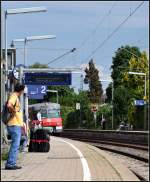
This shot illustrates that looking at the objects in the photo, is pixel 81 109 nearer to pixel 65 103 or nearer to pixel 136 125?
pixel 136 125

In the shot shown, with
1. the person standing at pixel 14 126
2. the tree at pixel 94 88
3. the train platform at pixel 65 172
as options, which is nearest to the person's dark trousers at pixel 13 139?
the person standing at pixel 14 126

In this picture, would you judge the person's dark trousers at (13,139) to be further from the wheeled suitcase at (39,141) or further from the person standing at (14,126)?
the wheeled suitcase at (39,141)

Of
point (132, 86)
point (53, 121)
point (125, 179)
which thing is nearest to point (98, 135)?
point (53, 121)

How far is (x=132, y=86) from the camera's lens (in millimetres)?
89500

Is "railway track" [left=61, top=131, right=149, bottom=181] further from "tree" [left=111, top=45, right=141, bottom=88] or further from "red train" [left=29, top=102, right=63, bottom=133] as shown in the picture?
"tree" [left=111, top=45, right=141, bottom=88]

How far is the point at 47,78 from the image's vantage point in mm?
33750

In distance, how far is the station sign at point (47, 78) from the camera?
32000mm

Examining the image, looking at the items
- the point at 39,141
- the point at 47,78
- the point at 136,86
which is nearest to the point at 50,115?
the point at 136,86

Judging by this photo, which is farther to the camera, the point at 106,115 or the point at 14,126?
the point at 106,115

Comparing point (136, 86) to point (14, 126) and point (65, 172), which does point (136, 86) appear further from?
point (14, 126)

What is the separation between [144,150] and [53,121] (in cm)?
3173

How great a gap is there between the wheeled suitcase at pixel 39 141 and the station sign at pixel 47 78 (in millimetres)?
9636

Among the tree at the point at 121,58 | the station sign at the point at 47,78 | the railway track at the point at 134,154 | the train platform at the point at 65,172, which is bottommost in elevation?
the railway track at the point at 134,154

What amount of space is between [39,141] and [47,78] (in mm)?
12655
